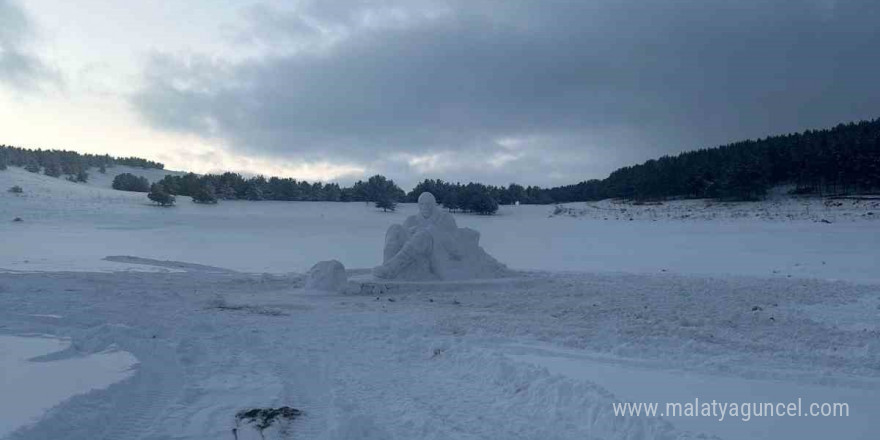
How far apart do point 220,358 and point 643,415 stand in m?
4.89

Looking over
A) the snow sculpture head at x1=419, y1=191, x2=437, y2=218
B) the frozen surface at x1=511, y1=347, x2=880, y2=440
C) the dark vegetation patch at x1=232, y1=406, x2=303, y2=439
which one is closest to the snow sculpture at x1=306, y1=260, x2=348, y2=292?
the snow sculpture head at x1=419, y1=191, x2=437, y2=218

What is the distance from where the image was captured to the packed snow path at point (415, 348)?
498 cm

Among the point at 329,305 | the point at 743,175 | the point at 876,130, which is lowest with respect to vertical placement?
the point at 329,305

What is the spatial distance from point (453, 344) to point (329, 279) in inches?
267

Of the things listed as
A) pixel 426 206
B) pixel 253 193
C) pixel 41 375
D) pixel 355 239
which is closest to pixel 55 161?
pixel 253 193

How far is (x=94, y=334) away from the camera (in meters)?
7.79

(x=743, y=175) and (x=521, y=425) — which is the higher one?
(x=743, y=175)

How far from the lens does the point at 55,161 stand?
61719mm

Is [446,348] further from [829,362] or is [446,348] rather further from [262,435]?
[829,362]

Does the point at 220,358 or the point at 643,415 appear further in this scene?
the point at 220,358

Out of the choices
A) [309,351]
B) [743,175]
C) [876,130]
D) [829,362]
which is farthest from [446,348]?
[876,130]

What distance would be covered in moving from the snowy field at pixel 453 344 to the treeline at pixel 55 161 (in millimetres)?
43745

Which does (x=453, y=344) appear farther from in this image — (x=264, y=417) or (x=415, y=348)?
(x=264, y=417)

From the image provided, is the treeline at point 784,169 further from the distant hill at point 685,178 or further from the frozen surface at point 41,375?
the frozen surface at point 41,375
